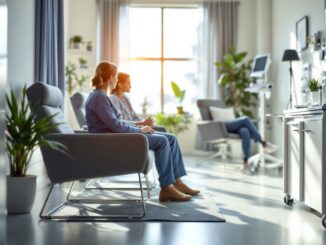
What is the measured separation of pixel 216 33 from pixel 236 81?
37.2 inches

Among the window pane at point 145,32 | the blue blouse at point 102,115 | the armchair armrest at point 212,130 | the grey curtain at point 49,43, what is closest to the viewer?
the blue blouse at point 102,115

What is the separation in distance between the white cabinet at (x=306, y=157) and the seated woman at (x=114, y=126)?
2.60 feet

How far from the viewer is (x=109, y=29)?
7664 millimetres

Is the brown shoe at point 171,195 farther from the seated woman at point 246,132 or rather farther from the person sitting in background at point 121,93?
the seated woman at point 246,132

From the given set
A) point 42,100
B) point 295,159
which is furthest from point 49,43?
point 295,159

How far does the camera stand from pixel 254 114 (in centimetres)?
791

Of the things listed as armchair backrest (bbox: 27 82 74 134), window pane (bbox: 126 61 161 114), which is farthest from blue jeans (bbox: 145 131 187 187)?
window pane (bbox: 126 61 161 114)

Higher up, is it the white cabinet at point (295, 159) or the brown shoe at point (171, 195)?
the white cabinet at point (295, 159)

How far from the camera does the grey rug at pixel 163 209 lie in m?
2.84

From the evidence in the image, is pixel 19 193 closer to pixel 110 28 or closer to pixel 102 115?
pixel 102 115

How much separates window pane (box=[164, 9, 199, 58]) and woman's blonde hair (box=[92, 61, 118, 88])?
16.0ft

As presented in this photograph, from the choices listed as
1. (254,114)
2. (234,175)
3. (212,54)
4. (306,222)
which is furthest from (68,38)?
(306,222)

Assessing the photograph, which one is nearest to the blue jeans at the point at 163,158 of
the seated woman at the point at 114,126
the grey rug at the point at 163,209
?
the seated woman at the point at 114,126

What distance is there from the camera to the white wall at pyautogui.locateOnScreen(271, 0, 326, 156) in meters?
5.05
